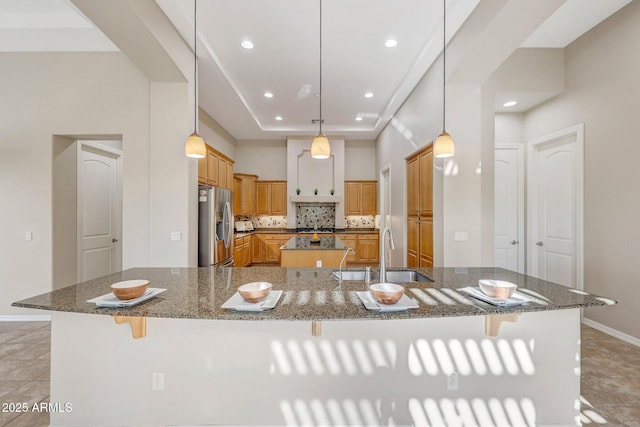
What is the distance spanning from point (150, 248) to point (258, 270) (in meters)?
1.76

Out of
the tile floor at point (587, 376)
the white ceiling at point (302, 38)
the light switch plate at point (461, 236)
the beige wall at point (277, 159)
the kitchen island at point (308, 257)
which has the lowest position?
the tile floor at point (587, 376)

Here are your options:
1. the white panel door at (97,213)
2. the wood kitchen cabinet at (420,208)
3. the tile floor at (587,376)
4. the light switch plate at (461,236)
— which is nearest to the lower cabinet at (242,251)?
the white panel door at (97,213)

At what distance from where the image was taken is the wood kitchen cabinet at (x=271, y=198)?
732cm

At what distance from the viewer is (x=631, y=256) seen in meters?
2.90

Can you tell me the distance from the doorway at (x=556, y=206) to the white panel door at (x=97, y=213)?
6379 mm

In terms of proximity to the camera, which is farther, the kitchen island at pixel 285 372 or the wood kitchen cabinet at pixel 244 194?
the wood kitchen cabinet at pixel 244 194

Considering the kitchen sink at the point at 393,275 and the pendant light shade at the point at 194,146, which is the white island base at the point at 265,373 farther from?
the pendant light shade at the point at 194,146

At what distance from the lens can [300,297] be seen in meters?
1.56

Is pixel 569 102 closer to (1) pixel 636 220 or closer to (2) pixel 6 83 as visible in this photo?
(1) pixel 636 220

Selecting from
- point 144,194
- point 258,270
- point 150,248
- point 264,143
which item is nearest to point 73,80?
point 144,194

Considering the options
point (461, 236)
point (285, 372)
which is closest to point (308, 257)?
point (461, 236)

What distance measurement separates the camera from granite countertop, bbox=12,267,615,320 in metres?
1.33

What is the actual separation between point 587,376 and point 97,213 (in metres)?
6.08

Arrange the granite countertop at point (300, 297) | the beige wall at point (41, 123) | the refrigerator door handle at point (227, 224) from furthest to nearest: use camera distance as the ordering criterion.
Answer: the refrigerator door handle at point (227, 224) < the beige wall at point (41, 123) < the granite countertop at point (300, 297)
